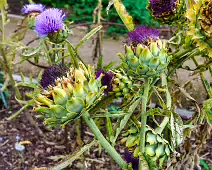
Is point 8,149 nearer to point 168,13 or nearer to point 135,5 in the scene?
point 168,13

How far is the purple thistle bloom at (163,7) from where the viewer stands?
870 mm

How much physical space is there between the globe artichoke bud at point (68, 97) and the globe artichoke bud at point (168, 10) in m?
0.29

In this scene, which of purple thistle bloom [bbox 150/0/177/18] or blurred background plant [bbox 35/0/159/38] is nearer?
purple thistle bloom [bbox 150/0/177/18]

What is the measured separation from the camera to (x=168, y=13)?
2.85ft

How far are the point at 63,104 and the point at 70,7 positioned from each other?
302cm

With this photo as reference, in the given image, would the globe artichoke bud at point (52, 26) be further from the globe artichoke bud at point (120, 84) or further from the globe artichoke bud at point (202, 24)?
the globe artichoke bud at point (202, 24)

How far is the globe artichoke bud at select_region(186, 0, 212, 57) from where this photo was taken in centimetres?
64

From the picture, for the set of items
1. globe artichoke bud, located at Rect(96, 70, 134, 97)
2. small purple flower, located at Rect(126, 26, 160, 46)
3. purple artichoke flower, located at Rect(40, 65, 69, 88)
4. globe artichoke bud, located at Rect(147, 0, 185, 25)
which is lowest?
globe artichoke bud, located at Rect(96, 70, 134, 97)

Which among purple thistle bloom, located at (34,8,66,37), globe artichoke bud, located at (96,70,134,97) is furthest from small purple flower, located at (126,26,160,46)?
purple thistle bloom, located at (34,8,66,37)

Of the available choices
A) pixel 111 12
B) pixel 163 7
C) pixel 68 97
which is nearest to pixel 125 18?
pixel 163 7

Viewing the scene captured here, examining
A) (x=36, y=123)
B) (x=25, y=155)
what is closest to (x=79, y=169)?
(x=25, y=155)

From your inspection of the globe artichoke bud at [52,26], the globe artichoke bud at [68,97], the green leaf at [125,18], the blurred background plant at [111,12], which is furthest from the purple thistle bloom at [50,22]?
the blurred background plant at [111,12]

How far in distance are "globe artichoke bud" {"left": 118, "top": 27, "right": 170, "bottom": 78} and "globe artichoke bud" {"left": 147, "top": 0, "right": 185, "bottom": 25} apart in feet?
0.64

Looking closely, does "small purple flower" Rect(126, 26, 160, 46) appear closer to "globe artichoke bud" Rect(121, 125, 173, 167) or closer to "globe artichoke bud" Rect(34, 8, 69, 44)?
"globe artichoke bud" Rect(121, 125, 173, 167)
